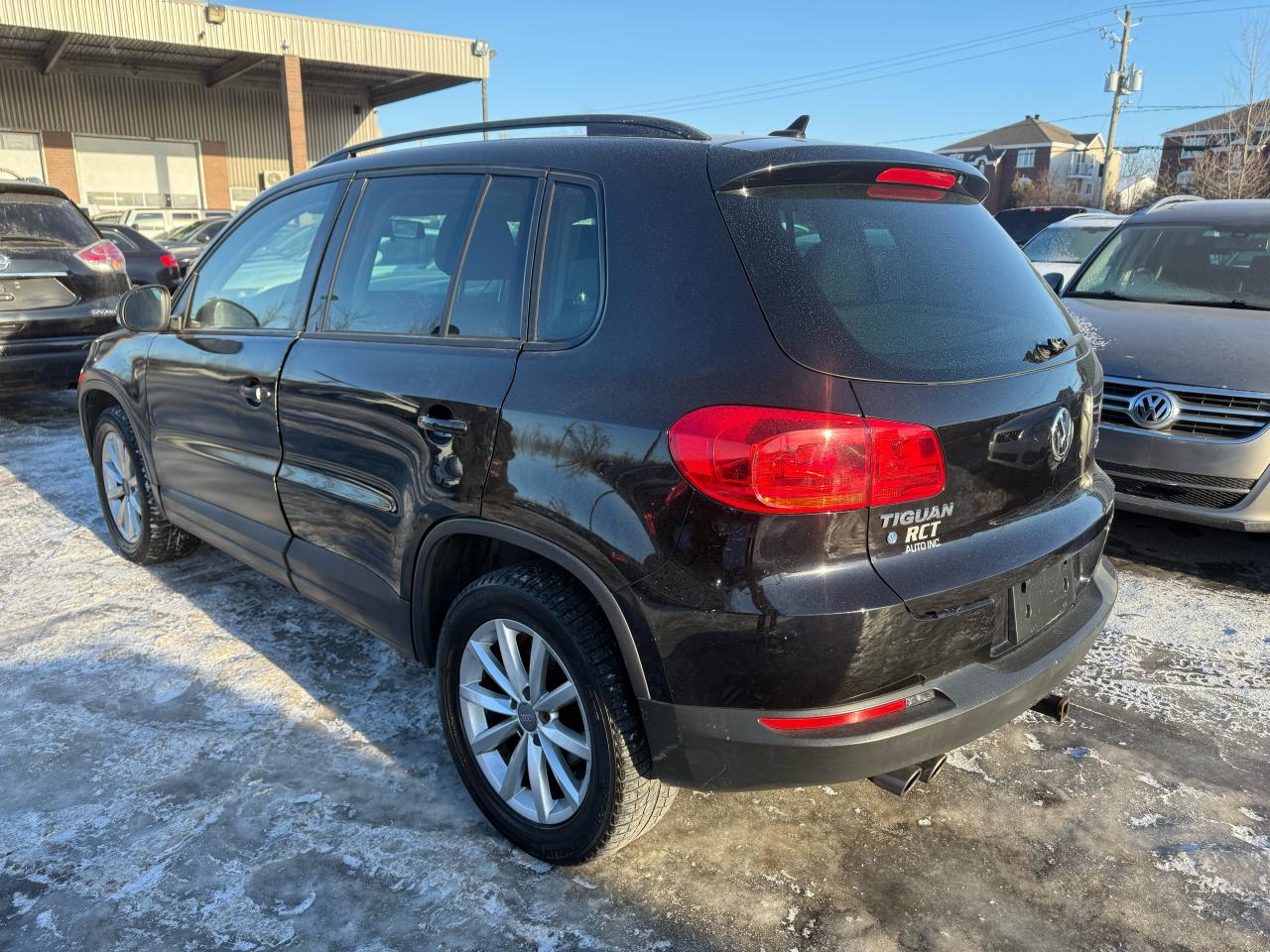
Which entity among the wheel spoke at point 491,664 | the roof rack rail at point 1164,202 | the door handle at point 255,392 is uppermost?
the roof rack rail at point 1164,202

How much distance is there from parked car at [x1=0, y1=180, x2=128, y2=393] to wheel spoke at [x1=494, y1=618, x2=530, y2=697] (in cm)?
598

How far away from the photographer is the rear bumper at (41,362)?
6.59 meters

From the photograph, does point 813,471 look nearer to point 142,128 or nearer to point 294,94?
point 294,94

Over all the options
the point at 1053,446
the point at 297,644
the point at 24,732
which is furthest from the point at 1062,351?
the point at 24,732

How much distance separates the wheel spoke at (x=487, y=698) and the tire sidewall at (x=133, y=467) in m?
2.49

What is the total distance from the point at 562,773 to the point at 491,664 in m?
0.34

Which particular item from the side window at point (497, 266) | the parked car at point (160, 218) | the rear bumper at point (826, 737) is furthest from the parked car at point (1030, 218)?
the parked car at point (160, 218)

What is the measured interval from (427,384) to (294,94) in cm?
2485

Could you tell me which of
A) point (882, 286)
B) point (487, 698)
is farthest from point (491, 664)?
point (882, 286)

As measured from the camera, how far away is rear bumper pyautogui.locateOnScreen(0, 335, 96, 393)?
6.59 metres

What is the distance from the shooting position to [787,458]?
6.07 feet

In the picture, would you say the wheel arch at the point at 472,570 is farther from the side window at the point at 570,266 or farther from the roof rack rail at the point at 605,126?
the roof rack rail at the point at 605,126

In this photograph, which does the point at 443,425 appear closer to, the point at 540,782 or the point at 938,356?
the point at 540,782

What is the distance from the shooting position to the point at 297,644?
12.0 ft
